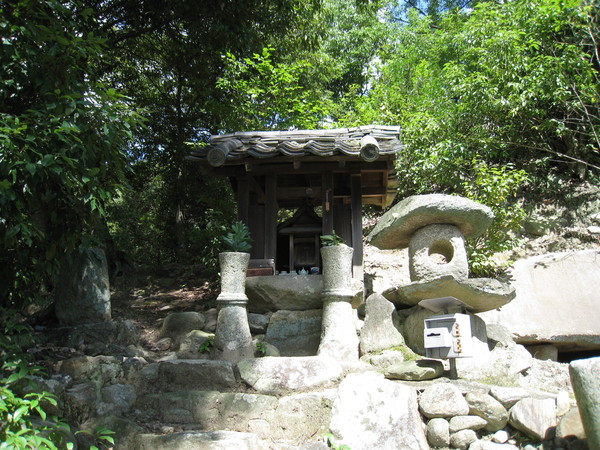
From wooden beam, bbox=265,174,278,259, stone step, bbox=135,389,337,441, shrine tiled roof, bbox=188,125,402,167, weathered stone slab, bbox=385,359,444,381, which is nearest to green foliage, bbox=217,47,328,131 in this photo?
shrine tiled roof, bbox=188,125,402,167

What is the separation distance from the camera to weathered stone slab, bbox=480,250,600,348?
678cm

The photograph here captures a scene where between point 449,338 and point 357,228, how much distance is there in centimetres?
242

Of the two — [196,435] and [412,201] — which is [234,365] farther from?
[412,201]

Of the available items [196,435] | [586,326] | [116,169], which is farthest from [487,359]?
[116,169]

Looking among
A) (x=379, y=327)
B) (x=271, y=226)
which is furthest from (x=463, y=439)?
(x=271, y=226)

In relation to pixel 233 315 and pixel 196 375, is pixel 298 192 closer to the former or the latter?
pixel 233 315

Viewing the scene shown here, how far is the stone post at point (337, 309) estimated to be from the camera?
5.53 metres

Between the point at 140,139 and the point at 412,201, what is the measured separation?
26.4 feet

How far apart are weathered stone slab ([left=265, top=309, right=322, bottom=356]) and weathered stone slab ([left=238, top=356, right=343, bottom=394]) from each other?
905mm

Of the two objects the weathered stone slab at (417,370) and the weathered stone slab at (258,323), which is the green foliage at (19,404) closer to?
the weathered stone slab at (258,323)

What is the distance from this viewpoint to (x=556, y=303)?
7.37m

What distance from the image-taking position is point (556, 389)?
505cm

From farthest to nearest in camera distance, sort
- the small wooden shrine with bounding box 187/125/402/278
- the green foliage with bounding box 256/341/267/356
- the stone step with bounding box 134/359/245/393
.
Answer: the small wooden shrine with bounding box 187/125/402/278 < the green foliage with bounding box 256/341/267/356 < the stone step with bounding box 134/359/245/393

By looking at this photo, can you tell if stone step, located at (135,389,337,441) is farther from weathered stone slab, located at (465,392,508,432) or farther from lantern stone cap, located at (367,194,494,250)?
lantern stone cap, located at (367,194,494,250)
